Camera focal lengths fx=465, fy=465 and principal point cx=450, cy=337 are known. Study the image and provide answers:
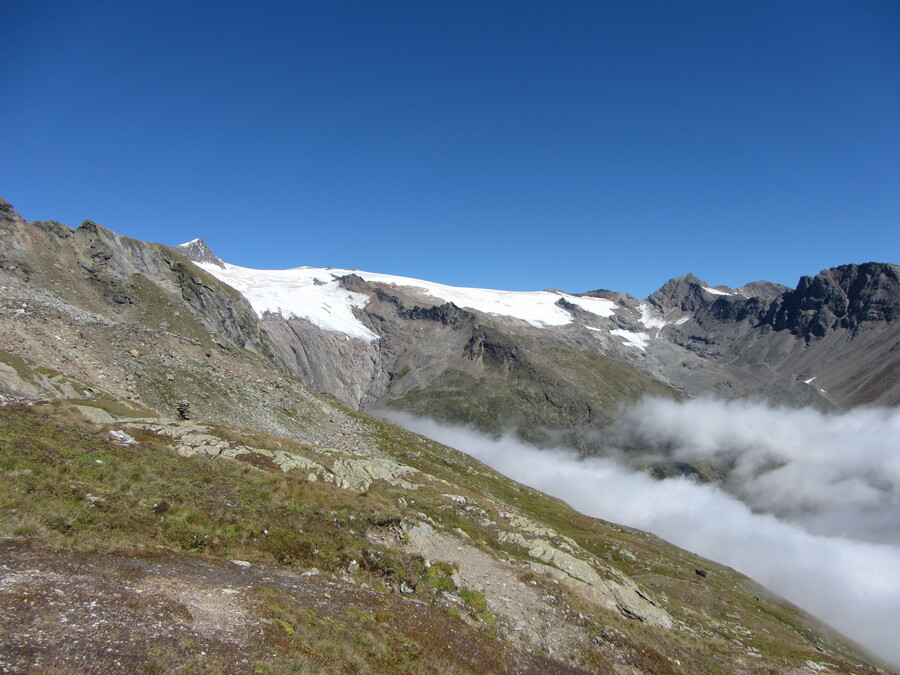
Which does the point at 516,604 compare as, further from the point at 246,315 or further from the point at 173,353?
the point at 246,315

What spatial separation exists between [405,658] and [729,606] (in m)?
67.6

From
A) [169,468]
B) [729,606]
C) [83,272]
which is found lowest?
[729,606]

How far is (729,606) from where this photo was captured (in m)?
65.4

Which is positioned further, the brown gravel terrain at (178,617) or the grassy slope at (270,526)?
the grassy slope at (270,526)

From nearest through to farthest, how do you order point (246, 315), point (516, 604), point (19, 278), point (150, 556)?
point (150, 556), point (516, 604), point (19, 278), point (246, 315)

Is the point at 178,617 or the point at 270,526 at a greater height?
the point at 270,526

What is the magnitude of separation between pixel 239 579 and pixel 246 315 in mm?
195161

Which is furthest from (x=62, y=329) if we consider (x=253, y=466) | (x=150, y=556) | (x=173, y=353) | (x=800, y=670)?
(x=800, y=670)

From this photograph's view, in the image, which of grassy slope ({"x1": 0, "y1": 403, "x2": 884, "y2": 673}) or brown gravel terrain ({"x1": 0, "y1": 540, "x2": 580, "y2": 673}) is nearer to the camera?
brown gravel terrain ({"x1": 0, "y1": 540, "x2": 580, "y2": 673})

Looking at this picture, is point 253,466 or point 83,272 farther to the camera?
point 83,272

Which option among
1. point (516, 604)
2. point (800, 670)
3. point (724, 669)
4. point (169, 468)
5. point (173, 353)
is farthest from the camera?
point (173, 353)

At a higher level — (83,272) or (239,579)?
(83,272)

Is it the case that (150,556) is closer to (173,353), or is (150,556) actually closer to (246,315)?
(173,353)

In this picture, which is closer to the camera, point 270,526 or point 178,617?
point 178,617
